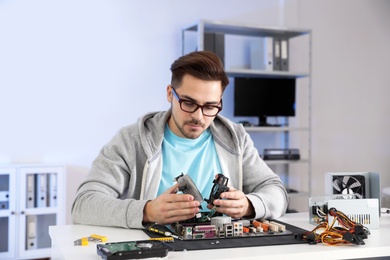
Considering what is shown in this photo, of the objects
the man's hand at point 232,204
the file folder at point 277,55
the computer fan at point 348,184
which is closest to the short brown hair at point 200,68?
the man's hand at point 232,204

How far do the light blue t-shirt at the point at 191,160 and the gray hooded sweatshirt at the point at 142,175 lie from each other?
0.04 metres

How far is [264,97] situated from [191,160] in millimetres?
2388

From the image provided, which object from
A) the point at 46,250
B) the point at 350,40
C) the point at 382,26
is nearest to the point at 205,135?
the point at 46,250

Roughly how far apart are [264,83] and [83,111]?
1530 mm

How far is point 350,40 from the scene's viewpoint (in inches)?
198

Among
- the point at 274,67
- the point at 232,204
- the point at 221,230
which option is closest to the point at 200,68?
the point at 232,204

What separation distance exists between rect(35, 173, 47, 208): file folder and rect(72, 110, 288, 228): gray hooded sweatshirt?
187 cm

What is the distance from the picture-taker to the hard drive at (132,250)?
1290mm

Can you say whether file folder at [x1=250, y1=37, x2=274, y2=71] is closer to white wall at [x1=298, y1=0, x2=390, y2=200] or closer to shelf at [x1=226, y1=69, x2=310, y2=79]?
shelf at [x1=226, y1=69, x2=310, y2=79]

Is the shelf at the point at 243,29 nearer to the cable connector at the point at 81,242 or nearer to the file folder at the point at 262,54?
the file folder at the point at 262,54

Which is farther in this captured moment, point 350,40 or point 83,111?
point 350,40

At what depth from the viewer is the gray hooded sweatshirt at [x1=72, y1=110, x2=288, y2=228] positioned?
1775 millimetres

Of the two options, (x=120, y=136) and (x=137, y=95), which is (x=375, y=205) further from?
(x=137, y=95)

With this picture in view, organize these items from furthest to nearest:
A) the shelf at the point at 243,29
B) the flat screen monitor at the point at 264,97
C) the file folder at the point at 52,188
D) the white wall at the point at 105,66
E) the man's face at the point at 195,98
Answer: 1. the flat screen monitor at the point at 264,97
2. the shelf at the point at 243,29
3. the white wall at the point at 105,66
4. the file folder at the point at 52,188
5. the man's face at the point at 195,98
